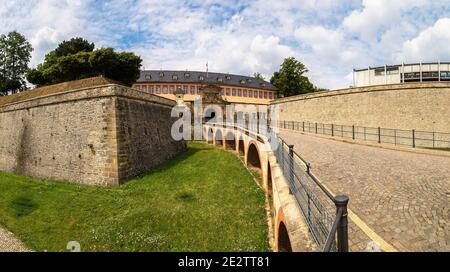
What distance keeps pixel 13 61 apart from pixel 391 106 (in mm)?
57226

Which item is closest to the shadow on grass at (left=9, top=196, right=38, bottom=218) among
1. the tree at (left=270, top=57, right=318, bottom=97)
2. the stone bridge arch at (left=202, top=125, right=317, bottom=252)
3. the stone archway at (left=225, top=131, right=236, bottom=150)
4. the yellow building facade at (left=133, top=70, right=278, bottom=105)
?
the stone bridge arch at (left=202, top=125, right=317, bottom=252)

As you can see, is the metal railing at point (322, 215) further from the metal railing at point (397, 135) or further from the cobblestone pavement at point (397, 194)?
the metal railing at point (397, 135)

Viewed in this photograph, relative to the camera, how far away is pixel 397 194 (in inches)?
249

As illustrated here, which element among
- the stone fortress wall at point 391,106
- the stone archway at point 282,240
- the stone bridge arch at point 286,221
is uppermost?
the stone fortress wall at point 391,106

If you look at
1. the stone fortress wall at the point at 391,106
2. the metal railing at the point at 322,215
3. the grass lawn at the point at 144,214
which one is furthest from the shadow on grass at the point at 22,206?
the stone fortress wall at the point at 391,106

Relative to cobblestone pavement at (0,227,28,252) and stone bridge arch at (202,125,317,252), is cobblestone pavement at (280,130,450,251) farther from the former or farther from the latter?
cobblestone pavement at (0,227,28,252)

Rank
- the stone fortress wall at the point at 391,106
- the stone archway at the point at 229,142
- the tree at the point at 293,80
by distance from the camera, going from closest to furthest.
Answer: the stone fortress wall at the point at 391,106
the stone archway at the point at 229,142
the tree at the point at 293,80

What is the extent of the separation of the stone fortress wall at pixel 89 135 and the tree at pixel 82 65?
1043 cm

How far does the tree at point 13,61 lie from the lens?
42688 mm

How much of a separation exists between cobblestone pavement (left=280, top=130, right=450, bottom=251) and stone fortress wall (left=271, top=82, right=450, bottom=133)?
52.4 feet

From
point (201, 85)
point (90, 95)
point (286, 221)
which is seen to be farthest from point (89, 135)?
point (201, 85)

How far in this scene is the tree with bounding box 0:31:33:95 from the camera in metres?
42.7

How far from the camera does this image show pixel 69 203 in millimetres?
12625

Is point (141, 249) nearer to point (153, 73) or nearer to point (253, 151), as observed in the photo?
point (253, 151)
